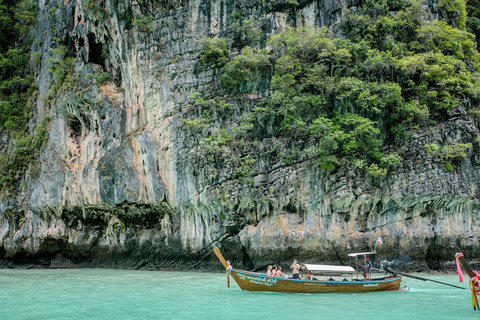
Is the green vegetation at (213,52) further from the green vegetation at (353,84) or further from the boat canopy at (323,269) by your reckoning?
the boat canopy at (323,269)

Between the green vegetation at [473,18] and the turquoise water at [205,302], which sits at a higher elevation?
the green vegetation at [473,18]

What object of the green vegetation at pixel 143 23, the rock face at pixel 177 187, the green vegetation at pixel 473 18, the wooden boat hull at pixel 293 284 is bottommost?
the wooden boat hull at pixel 293 284

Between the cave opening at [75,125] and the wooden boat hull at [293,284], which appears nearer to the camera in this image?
the wooden boat hull at [293,284]

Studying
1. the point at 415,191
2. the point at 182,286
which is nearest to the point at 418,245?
the point at 415,191

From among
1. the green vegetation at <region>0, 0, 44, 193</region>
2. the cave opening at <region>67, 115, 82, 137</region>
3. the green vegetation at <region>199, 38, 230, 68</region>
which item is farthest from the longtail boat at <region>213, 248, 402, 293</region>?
the green vegetation at <region>0, 0, 44, 193</region>

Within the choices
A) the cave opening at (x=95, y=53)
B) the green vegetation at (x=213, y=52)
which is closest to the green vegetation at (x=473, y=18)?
the green vegetation at (x=213, y=52)

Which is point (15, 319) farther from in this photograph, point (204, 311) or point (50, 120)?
point (50, 120)

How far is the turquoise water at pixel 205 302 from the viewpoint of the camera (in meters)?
9.20

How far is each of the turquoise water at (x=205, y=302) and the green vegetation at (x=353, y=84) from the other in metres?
6.39

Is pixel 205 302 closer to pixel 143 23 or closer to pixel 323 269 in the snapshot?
pixel 323 269

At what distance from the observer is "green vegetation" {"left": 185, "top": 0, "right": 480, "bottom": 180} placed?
17.7 meters

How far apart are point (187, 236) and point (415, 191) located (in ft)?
34.1

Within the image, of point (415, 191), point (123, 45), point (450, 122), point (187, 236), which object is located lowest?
point (187, 236)

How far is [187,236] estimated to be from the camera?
18.9m
